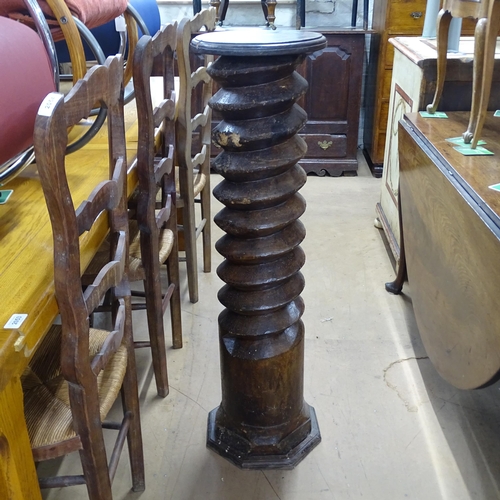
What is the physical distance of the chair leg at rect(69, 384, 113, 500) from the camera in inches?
37.8

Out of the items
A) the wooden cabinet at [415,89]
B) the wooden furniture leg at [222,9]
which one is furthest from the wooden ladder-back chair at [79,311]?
the wooden furniture leg at [222,9]

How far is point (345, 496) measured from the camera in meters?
1.40

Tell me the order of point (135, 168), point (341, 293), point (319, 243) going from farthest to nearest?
point (319, 243), point (341, 293), point (135, 168)

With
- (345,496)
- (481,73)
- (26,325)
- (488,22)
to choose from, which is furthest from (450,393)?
(26,325)

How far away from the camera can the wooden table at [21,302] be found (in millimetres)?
810

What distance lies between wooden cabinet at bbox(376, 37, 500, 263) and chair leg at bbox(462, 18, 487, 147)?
14.1 inches

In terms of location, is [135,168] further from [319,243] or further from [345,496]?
[319,243]

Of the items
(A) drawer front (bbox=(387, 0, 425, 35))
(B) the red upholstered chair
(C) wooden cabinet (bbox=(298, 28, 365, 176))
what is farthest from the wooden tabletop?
(A) drawer front (bbox=(387, 0, 425, 35))

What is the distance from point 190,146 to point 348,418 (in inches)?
42.2

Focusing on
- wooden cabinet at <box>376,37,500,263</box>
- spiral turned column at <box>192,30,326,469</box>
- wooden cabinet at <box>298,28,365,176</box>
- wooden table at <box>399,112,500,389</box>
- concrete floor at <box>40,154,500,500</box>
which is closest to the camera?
spiral turned column at <box>192,30,326,469</box>

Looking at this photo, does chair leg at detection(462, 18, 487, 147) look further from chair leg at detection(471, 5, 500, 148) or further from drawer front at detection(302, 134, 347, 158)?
drawer front at detection(302, 134, 347, 158)

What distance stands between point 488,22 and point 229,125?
0.90 m

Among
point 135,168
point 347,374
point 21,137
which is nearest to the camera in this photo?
point 21,137

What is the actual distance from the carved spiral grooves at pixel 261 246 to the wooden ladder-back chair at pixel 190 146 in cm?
61
